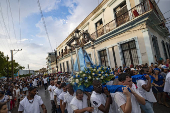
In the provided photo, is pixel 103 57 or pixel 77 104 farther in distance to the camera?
pixel 103 57

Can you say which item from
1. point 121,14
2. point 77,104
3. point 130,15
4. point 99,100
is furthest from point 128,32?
point 77,104

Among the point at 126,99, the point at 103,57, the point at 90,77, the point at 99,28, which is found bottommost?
the point at 126,99

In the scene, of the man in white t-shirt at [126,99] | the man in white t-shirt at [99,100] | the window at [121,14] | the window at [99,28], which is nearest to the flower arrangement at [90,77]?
the man in white t-shirt at [99,100]

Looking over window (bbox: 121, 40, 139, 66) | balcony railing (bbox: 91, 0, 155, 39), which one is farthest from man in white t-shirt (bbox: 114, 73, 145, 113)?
balcony railing (bbox: 91, 0, 155, 39)

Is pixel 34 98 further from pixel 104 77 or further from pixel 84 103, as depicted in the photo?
pixel 104 77

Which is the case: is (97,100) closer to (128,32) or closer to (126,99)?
(126,99)

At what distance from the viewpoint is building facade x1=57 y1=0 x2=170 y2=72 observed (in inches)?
302

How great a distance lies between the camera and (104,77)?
288cm

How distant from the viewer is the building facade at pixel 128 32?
768 centimetres

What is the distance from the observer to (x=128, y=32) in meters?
8.79

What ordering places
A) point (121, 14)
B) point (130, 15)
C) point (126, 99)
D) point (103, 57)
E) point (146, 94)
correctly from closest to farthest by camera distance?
point (126, 99), point (146, 94), point (130, 15), point (121, 14), point (103, 57)

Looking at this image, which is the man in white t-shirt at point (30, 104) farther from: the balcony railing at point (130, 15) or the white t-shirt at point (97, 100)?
the balcony railing at point (130, 15)

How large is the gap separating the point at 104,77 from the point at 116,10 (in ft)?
31.0

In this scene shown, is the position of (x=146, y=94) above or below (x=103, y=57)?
below
